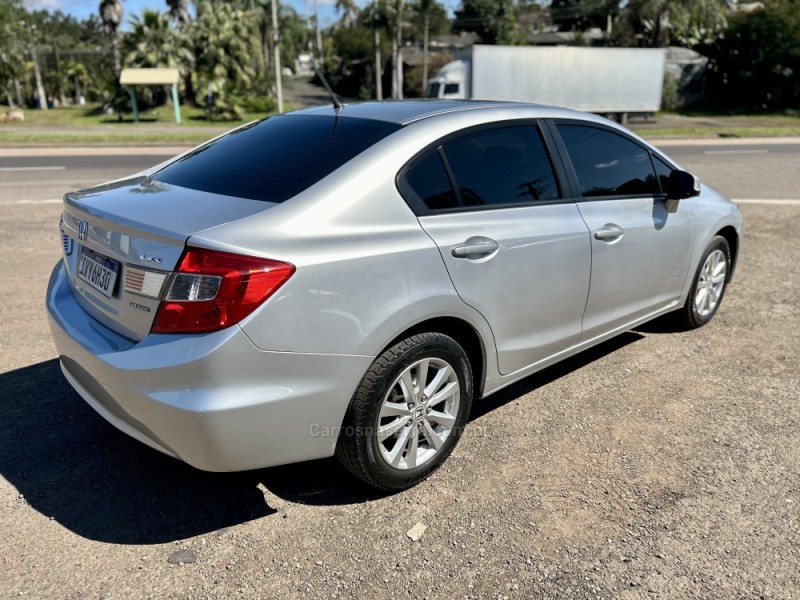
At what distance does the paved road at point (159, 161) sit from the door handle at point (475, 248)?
927 centimetres

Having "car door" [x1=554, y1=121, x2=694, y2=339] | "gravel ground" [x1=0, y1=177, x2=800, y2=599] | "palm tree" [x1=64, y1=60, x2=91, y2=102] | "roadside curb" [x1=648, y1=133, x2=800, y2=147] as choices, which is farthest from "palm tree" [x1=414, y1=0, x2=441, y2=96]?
"gravel ground" [x1=0, y1=177, x2=800, y2=599]

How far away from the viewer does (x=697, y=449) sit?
3467 millimetres

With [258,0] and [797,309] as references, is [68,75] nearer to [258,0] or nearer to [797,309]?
[258,0]

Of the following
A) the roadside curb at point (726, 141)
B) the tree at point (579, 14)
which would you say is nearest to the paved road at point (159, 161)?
the roadside curb at point (726, 141)

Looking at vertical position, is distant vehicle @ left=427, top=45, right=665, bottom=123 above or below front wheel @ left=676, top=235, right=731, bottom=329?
above

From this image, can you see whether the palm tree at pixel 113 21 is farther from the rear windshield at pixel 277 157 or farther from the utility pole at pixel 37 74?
the rear windshield at pixel 277 157

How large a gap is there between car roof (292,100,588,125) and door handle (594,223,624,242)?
2.20 feet

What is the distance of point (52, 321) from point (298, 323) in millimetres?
1375

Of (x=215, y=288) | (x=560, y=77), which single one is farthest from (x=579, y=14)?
(x=215, y=288)

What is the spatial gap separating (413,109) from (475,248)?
2.84 feet

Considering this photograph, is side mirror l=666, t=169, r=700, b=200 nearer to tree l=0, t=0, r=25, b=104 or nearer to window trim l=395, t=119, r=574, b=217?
window trim l=395, t=119, r=574, b=217

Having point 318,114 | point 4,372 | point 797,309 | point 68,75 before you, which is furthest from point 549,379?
point 68,75

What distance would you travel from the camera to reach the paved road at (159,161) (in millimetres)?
11625

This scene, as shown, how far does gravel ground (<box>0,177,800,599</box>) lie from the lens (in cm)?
256
